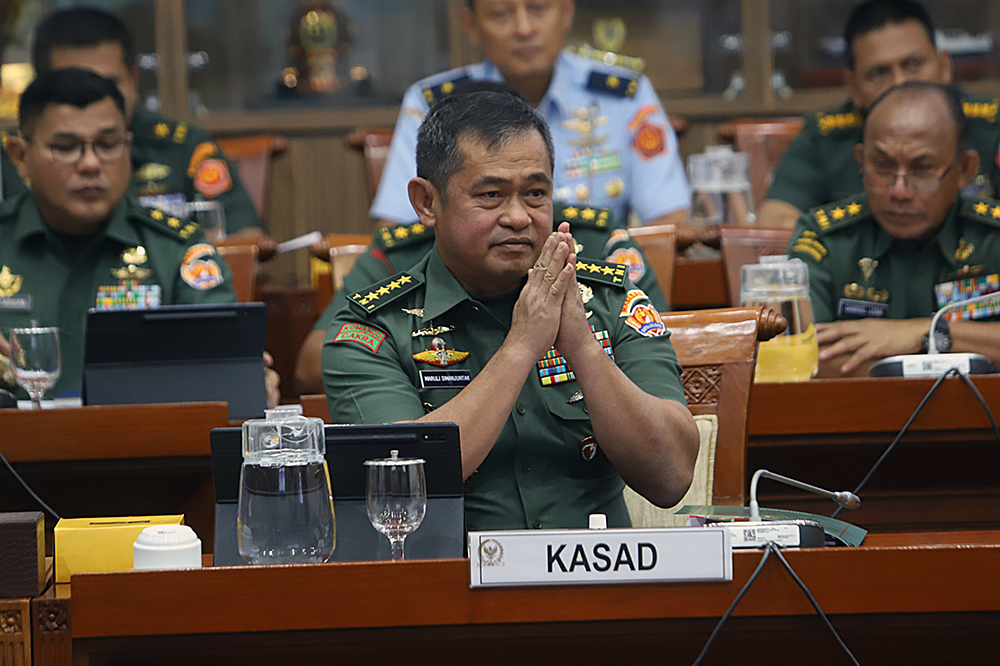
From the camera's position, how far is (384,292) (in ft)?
6.50

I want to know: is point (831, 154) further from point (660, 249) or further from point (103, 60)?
point (103, 60)

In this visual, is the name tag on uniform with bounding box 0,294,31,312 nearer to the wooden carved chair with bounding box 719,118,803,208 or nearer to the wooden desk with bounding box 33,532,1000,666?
the wooden desk with bounding box 33,532,1000,666

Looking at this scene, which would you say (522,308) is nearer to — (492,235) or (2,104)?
(492,235)

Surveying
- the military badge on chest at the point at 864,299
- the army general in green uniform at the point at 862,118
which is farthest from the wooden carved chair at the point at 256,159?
the military badge on chest at the point at 864,299

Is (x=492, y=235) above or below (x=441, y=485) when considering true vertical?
above

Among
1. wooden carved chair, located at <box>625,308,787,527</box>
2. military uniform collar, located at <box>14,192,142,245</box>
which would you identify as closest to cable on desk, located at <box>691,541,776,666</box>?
wooden carved chair, located at <box>625,308,787,527</box>

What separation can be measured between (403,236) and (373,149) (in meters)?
1.62

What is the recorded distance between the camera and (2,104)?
485 centimetres

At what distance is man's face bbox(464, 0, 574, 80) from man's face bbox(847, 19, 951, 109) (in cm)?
99

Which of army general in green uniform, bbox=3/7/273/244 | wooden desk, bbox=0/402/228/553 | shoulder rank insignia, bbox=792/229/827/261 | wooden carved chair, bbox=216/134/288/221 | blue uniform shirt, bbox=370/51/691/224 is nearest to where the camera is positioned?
wooden desk, bbox=0/402/228/553

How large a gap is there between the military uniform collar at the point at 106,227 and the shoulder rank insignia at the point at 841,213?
66.1 inches

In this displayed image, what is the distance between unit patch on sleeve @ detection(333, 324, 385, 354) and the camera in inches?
75.0

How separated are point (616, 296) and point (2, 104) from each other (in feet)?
12.0

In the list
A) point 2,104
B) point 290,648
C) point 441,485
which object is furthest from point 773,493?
point 2,104
